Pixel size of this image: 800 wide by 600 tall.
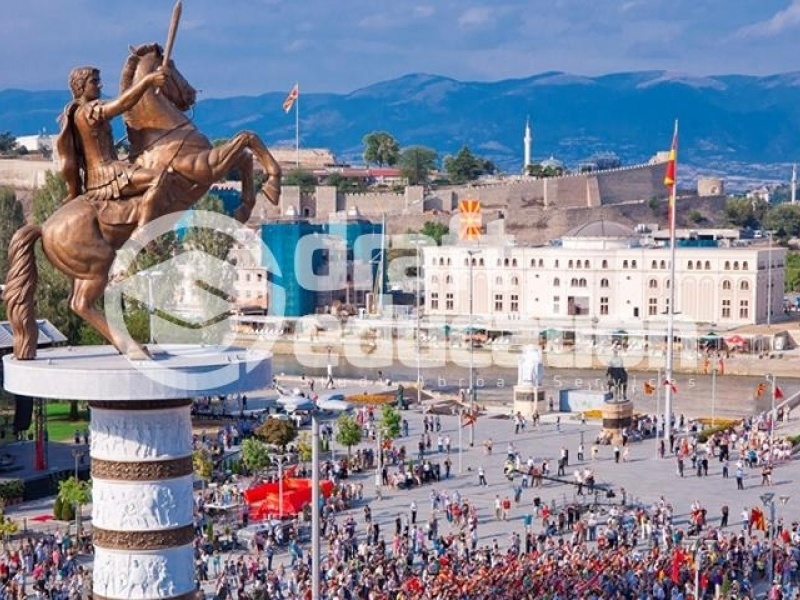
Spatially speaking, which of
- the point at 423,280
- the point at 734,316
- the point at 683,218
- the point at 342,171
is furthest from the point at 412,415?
the point at 342,171

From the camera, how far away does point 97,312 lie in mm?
15125

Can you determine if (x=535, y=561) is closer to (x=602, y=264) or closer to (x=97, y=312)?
(x=97, y=312)

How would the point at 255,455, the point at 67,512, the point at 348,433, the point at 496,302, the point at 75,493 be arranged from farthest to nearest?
the point at 496,302
the point at 348,433
the point at 255,455
the point at 67,512
the point at 75,493

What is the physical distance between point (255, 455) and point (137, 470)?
70.6ft

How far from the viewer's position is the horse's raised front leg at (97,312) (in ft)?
A: 49.3

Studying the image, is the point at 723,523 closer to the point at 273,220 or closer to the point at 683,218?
the point at 273,220

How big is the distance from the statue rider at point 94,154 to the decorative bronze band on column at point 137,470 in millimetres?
2197

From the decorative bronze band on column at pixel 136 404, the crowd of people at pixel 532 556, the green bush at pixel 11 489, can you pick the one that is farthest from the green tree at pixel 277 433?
the decorative bronze band on column at pixel 136 404

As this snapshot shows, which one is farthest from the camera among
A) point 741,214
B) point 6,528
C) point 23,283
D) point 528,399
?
point 741,214

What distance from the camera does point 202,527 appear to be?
31062 millimetres

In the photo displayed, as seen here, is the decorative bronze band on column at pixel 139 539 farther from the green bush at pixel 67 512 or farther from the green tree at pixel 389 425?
the green tree at pixel 389 425

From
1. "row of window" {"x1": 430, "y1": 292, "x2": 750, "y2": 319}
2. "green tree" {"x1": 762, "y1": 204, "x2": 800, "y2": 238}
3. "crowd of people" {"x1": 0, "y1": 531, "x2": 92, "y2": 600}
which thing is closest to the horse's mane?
"crowd of people" {"x1": 0, "y1": 531, "x2": 92, "y2": 600}

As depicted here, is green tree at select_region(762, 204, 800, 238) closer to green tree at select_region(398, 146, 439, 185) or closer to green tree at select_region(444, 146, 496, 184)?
green tree at select_region(444, 146, 496, 184)

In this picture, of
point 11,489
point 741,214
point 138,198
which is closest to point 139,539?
point 138,198
